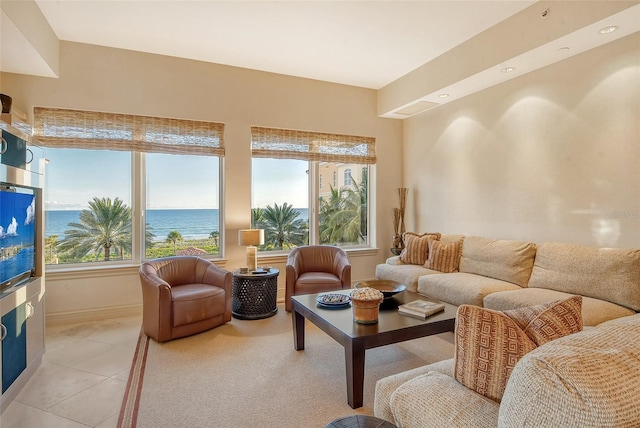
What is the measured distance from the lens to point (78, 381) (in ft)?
8.29

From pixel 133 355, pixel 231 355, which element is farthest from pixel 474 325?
pixel 133 355

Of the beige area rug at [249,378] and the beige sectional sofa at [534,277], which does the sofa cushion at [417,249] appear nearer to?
the beige sectional sofa at [534,277]

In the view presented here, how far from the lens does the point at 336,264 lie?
4418 mm

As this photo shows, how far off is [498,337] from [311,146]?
4.11 metres

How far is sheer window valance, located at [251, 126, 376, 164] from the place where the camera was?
468 cm

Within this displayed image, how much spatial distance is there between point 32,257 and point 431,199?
4540 mm

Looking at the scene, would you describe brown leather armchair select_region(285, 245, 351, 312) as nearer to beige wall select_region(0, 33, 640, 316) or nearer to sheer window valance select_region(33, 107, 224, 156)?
beige wall select_region(0, 33, 640, 316)

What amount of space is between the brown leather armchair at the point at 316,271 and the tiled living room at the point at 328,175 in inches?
15.8

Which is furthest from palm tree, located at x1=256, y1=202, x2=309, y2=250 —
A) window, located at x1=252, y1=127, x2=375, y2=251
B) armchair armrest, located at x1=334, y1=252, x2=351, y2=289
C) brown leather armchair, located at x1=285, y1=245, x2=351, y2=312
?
armchair armrest, located at x1=334, y1=252, x2=351, y2=289

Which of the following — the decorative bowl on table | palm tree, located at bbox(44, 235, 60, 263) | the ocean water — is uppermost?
the ocean water

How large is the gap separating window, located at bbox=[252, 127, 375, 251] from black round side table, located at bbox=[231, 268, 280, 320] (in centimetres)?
94

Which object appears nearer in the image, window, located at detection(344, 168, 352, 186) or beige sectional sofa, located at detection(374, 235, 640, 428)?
beige sectional sofa, located at detection(374, 235, 640, 428)

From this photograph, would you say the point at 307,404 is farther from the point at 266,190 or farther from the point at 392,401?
the point at 266,190

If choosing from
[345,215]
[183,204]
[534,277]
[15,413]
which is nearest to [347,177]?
[345,215]
